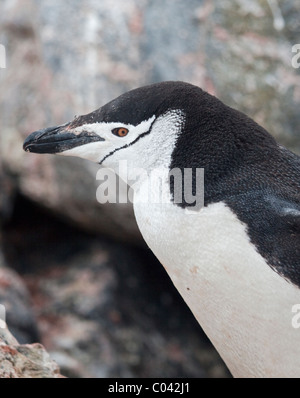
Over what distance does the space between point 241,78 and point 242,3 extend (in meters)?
0.41

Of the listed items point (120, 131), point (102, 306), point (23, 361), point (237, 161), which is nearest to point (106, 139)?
point (120, 131)

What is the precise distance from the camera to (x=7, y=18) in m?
4.45

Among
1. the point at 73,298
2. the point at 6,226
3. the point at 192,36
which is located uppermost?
the point at 192,36

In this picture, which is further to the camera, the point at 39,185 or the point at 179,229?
the point at 39,185

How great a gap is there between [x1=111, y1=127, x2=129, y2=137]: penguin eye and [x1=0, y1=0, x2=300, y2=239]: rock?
5.18ft

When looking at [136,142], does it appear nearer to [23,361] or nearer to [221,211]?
[221,211]

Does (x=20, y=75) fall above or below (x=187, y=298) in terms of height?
above

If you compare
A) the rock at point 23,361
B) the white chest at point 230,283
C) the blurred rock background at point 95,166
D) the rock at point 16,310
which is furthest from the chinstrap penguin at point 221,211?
the blurred rock background at point 95,166

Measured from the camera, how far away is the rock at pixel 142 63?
3.70m

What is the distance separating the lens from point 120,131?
2098 mm

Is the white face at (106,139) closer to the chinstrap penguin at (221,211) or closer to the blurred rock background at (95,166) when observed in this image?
the chinstrap penguin at (221,211)

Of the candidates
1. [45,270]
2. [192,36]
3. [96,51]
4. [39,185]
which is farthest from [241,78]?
[45,270]

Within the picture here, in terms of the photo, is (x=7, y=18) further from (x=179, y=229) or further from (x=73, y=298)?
(x=179, y=229)

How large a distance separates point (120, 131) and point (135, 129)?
0.15 ft
